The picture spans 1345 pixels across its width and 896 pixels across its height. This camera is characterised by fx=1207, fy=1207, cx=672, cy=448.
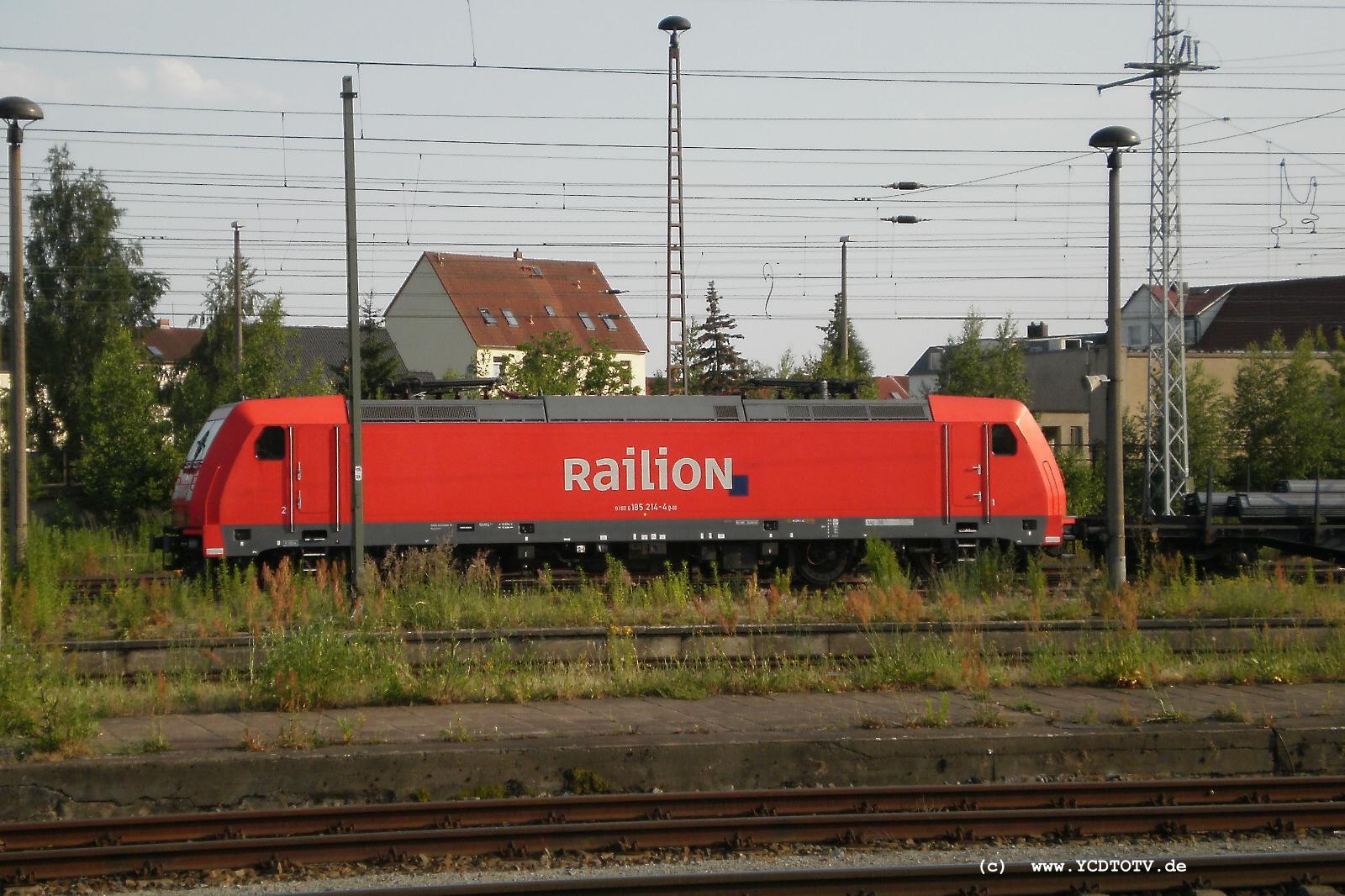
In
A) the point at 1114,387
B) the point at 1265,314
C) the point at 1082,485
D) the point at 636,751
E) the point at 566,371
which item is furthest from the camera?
the point at 1265,314

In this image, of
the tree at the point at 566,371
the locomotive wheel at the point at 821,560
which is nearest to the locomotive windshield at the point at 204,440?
the locomotive wheel at the point at 821,560

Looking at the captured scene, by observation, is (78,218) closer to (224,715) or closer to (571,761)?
(224,715)

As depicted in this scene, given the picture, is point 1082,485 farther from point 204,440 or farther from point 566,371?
point 204,440

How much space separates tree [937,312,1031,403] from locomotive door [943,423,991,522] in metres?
16.1

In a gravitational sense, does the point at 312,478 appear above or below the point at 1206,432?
below

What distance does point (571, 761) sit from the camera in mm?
8352

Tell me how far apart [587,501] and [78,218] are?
33.8 metres

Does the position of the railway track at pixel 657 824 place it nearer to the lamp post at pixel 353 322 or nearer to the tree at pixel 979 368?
the lamp post at pixel 353 322

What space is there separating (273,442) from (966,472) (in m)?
10.4

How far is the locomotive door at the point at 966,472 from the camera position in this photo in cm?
1877

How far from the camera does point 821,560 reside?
1908 centimetres

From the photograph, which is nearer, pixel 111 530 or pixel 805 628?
pixel 805 628

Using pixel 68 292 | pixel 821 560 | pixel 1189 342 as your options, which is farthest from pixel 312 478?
pixel 1189 342

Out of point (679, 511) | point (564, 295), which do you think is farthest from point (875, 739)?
point (564, 295)
